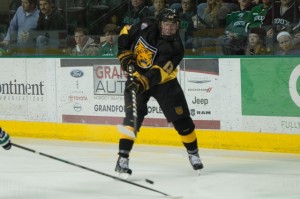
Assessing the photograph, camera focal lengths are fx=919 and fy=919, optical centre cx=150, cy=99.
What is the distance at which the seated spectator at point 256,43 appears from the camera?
828 cm

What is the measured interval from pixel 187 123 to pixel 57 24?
333 centimetres

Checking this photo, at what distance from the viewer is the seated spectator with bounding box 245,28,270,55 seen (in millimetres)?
8281

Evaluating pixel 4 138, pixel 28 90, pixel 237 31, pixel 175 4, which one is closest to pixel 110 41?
pixel 175 4

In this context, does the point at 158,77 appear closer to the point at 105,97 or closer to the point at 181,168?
the point at 181,168

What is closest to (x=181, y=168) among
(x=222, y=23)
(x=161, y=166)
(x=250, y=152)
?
(x=161, y=166)

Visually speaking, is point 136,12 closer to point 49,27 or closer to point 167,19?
point 49,27

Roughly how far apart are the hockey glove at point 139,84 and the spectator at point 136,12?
261 centimetres

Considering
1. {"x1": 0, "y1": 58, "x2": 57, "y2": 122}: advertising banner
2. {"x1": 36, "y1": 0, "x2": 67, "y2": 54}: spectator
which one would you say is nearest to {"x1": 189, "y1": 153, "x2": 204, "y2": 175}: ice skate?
{"x1": 0, "y1": 58, "x2": 57, "y2": 122}: advertising banner

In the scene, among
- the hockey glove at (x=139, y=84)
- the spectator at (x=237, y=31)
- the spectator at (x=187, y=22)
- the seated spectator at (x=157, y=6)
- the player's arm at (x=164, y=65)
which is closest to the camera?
the hockey glove at (x=139, y=84)

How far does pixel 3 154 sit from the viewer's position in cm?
836

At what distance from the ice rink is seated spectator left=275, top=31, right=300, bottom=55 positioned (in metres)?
0.91

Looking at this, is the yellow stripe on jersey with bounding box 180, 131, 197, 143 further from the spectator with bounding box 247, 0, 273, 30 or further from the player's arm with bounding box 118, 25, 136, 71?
the spectator with bounding box 247, 0, 273, 30

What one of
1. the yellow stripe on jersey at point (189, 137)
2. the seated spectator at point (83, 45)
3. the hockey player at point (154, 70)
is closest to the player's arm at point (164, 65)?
the hockey player at point (154, 70)

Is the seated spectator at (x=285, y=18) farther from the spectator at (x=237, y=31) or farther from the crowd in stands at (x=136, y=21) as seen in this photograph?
the spectator at (x=237, y=31)
